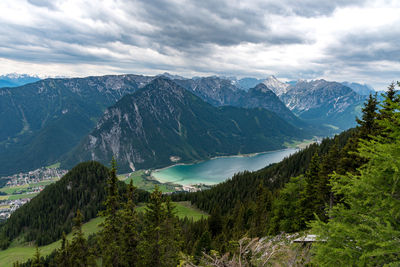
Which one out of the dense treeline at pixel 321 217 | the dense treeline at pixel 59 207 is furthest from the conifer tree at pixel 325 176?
the dense treeline at pixel 59 207

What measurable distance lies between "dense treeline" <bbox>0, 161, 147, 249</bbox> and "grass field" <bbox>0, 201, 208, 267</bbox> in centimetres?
493

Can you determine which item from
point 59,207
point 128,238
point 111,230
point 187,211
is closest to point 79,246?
point 111,230

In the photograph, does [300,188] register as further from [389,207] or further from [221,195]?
[221,195]

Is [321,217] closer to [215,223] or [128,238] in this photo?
[128,238]

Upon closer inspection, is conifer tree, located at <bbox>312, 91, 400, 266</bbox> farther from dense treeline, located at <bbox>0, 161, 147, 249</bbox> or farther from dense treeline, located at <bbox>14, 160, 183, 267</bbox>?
dense treeline, located at <bbox>0, 161, 147, 249</bbox>

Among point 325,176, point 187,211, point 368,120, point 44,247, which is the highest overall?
point 368,120

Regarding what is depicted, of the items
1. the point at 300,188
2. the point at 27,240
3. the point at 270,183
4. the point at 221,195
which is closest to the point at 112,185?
the point at 300,188

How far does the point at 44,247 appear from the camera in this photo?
3661 inches

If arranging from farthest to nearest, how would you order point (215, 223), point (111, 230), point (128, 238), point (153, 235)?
point (215, 223)
point (153, 235)
point (128, 238)
point (111, 230)

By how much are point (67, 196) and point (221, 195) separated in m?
90.3

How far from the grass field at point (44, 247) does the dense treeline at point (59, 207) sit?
16.2 feet

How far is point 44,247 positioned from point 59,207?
37.3 meters

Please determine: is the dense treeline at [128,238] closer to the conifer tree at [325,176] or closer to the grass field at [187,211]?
the conifer tree at [325,176]

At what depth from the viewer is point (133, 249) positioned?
2591 centimetres
